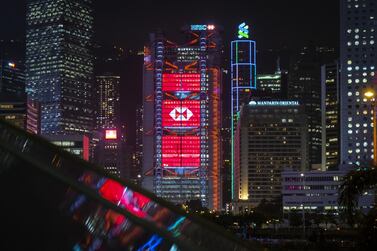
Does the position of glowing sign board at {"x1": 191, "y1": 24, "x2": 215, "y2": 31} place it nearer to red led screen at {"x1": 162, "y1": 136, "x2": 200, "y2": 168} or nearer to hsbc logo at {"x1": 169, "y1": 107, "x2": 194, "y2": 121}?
hsbc logo at {"x1": 169, "y1": 107, "x2": 194, "y2": 121}

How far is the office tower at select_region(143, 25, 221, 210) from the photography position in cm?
12950

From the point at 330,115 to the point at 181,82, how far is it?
42.3 meters

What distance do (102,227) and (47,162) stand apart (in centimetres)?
76

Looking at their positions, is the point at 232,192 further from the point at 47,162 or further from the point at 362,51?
the point at 47,162

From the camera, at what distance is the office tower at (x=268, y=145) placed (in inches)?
6058

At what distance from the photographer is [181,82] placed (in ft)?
442

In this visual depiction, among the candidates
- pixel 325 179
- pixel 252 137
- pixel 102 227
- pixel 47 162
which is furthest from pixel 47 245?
pixel 252 137

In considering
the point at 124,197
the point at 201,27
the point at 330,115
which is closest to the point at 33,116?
the point at 201,27

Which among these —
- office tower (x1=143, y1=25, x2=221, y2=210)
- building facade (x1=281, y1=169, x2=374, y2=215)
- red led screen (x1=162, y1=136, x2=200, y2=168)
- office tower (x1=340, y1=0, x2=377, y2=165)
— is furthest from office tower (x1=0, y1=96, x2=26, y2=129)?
office tower (x1=340, y1=0, x2=377, y2=165)

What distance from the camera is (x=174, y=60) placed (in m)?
140

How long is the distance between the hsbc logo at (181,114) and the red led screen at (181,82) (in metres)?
4.08

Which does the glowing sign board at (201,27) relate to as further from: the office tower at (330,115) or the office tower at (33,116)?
the office tower at (33,116)

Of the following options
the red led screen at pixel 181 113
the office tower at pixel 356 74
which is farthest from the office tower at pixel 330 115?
the red led screen at pixel 181 113

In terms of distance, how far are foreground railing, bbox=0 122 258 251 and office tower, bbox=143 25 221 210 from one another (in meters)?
121
